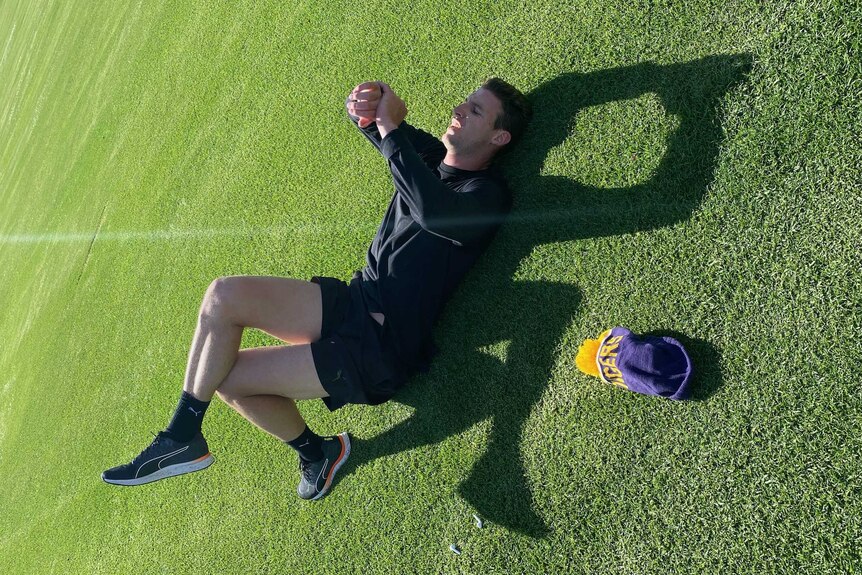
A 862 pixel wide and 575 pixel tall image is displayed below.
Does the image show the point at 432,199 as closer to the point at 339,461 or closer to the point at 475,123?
the point at 475,123

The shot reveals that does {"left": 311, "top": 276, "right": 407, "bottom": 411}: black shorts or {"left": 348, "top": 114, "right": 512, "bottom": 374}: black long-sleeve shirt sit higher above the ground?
{"left": 348, "top": 114, "right": 512, "bottom": 374}: black long-sleeve shirt

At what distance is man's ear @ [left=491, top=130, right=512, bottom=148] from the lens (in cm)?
255

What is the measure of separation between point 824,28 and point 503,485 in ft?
5.99

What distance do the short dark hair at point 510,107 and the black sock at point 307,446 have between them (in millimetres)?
1550

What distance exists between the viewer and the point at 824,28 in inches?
75.5

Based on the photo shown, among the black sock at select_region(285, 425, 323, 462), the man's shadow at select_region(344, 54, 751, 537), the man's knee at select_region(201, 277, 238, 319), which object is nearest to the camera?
the man's shadow at select_region(344, 54, 751, 537)

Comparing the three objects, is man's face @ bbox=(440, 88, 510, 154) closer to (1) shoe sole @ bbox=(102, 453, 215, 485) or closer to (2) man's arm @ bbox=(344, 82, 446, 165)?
(2) man's arm @ bbox=(344, 82, 446, 165)

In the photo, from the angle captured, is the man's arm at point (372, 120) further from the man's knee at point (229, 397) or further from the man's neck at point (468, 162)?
the man's knee at point (229, 397)

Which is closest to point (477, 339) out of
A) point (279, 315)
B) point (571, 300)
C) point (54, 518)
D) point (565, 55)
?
point (571, 300)

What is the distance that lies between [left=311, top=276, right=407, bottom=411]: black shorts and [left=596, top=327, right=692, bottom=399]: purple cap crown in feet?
2.84

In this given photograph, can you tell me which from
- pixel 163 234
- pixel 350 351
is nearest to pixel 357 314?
pixel 350 351

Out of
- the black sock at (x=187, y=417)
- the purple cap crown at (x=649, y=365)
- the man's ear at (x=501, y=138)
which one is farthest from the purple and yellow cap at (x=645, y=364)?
the black sock at (x=187, y=417)

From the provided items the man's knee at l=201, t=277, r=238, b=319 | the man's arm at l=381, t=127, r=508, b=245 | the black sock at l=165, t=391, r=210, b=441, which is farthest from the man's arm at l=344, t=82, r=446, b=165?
the black sock at l=165, t=391, r=210, b=441

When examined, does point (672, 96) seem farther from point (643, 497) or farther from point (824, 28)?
point (643, 497)
